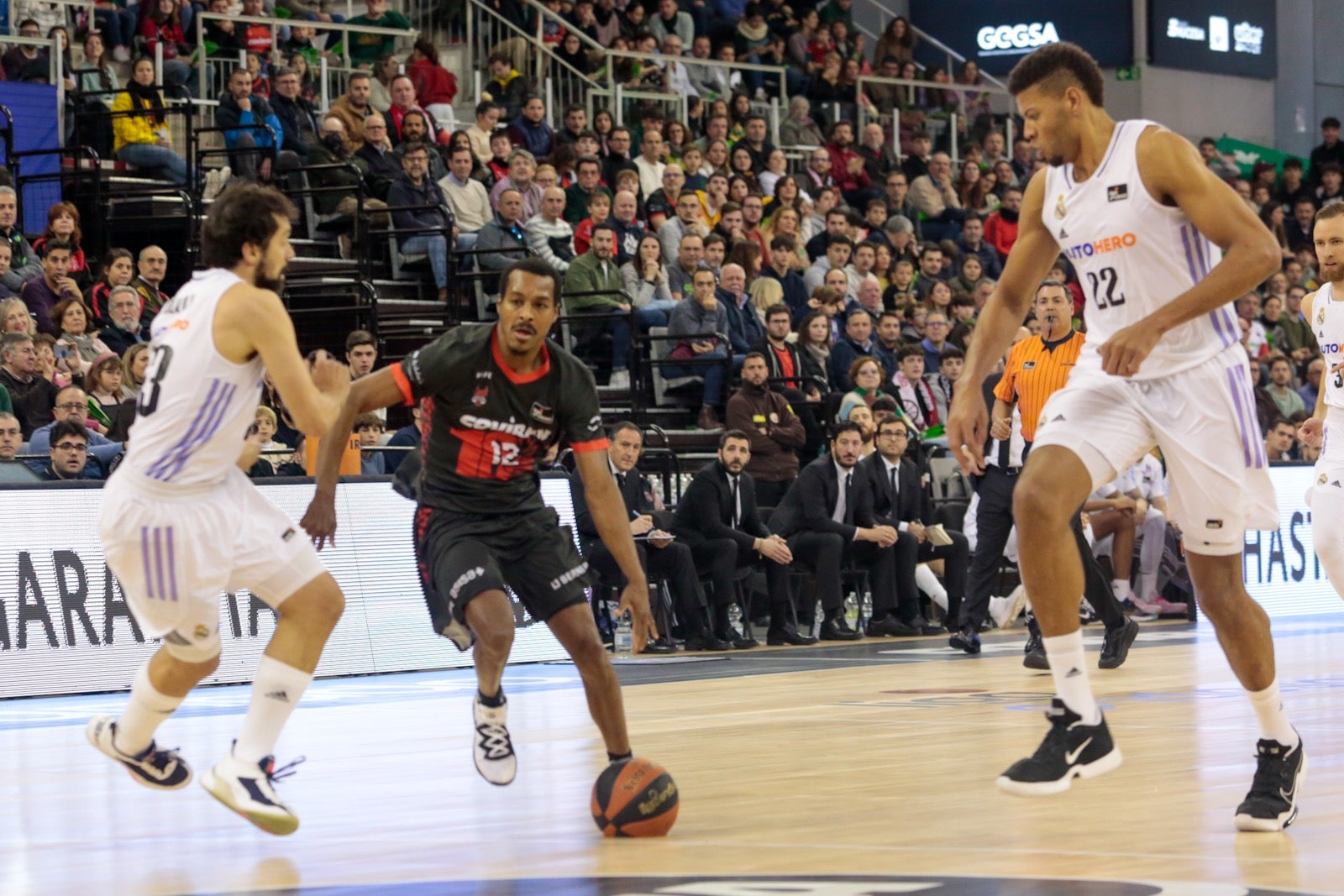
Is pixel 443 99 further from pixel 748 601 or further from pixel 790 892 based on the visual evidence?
pixel 790 892

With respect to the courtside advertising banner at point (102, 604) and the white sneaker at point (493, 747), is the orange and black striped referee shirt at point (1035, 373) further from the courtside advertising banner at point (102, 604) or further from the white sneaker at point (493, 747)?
the white sneaker at point (493, 747)

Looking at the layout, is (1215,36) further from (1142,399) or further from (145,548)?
(145,548)

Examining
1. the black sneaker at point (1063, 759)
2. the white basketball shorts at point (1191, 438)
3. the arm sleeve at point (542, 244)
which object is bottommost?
the black sneaker at point (1063, 759)

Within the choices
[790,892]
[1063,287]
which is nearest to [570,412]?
[790,892]

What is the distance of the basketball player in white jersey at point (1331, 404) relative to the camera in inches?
348

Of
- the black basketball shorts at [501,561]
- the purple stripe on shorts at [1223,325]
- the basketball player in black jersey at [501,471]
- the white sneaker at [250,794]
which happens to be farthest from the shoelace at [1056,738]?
the white sneaker at [250,794]

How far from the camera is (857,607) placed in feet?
49.3

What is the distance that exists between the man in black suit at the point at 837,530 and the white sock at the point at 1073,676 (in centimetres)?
865

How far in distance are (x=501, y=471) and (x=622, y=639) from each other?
7948 mm

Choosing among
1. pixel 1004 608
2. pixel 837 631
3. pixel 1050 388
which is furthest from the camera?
pixel 1004 608

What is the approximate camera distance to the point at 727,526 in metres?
14.0

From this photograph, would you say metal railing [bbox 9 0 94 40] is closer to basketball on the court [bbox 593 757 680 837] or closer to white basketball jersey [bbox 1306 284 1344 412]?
white basketball jersey [bbox 1306 284 1344 412]

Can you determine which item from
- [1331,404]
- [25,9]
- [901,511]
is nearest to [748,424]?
[901,511]

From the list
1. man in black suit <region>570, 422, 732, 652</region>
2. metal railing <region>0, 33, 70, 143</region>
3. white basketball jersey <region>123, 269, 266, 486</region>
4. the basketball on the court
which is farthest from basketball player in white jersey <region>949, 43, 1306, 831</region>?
metal railing <region>0, 33, 70, 143</region>
